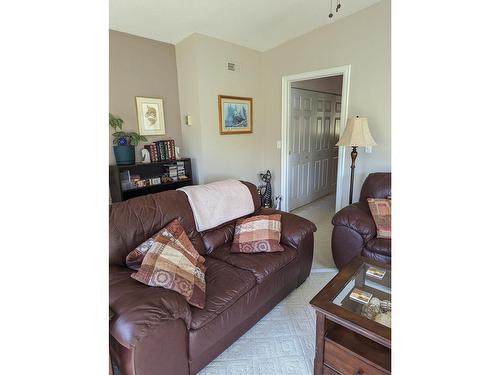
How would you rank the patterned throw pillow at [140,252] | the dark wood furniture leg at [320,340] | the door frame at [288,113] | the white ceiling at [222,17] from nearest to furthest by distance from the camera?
the dark wood furniture leg at [320,340] → the patterned throw pillow at [140,252] → the white ceiling at [222,17] → the door frame at [288,113]

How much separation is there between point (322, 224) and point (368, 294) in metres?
2.23

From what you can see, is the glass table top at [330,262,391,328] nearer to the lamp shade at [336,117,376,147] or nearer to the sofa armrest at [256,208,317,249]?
the sofa armrest at [256,208,317,249]

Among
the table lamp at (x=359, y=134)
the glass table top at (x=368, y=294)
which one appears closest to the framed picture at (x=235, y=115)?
the table lamp at (x=359, y=134)

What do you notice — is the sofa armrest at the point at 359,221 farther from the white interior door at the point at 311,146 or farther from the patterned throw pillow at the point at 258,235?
the white interior door at the point at 311,146

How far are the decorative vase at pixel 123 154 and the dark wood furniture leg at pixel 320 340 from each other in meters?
2.38

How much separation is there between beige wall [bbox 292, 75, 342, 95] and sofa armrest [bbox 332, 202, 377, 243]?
2145mm

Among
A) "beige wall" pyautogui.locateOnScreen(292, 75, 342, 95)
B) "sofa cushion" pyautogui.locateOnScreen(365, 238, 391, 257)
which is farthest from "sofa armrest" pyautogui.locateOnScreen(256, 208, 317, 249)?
"beige wall" pyautogui.locateOnScreen(292, 75, 342, 95)

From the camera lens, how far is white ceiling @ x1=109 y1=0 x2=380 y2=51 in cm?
246

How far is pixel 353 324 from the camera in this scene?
45.9 inches

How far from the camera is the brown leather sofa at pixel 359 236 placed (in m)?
2.09

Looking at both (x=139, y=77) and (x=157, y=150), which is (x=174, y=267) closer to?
(x=157, y=150)
